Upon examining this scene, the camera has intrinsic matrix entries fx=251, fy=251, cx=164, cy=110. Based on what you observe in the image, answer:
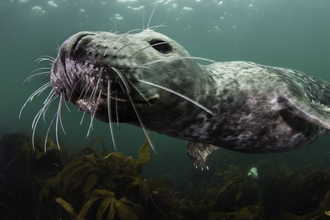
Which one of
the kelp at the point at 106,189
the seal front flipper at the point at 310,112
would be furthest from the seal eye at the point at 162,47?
the kelp at the point at 106,189

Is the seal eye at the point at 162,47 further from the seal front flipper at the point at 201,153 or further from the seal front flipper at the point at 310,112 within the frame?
the seal front flipper at the point at 201,153

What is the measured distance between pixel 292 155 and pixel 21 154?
434 inches

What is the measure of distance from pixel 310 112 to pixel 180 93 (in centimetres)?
117

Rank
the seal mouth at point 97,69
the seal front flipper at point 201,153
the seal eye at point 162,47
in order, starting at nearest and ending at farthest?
the seal mouth at point 97,69, the seal eye at point 162,47, the seal front flipper at point 201,153

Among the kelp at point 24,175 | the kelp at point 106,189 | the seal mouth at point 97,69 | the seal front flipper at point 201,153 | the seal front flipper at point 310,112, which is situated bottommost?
the kelp at point 24,175

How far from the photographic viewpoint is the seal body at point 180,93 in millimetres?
1437

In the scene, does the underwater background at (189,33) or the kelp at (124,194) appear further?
the underwater background at (189,33)

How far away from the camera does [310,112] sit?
2109 millimetres

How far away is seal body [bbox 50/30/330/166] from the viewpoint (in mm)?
1437

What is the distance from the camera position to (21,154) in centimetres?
531

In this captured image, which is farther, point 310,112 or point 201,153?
point 201,153

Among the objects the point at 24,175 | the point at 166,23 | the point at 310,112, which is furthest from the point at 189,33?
the point at 310,112

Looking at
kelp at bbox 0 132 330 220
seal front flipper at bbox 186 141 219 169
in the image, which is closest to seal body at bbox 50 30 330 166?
seal front flipper at bbox 186 141 219 169

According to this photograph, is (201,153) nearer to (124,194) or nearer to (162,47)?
(124,194)
